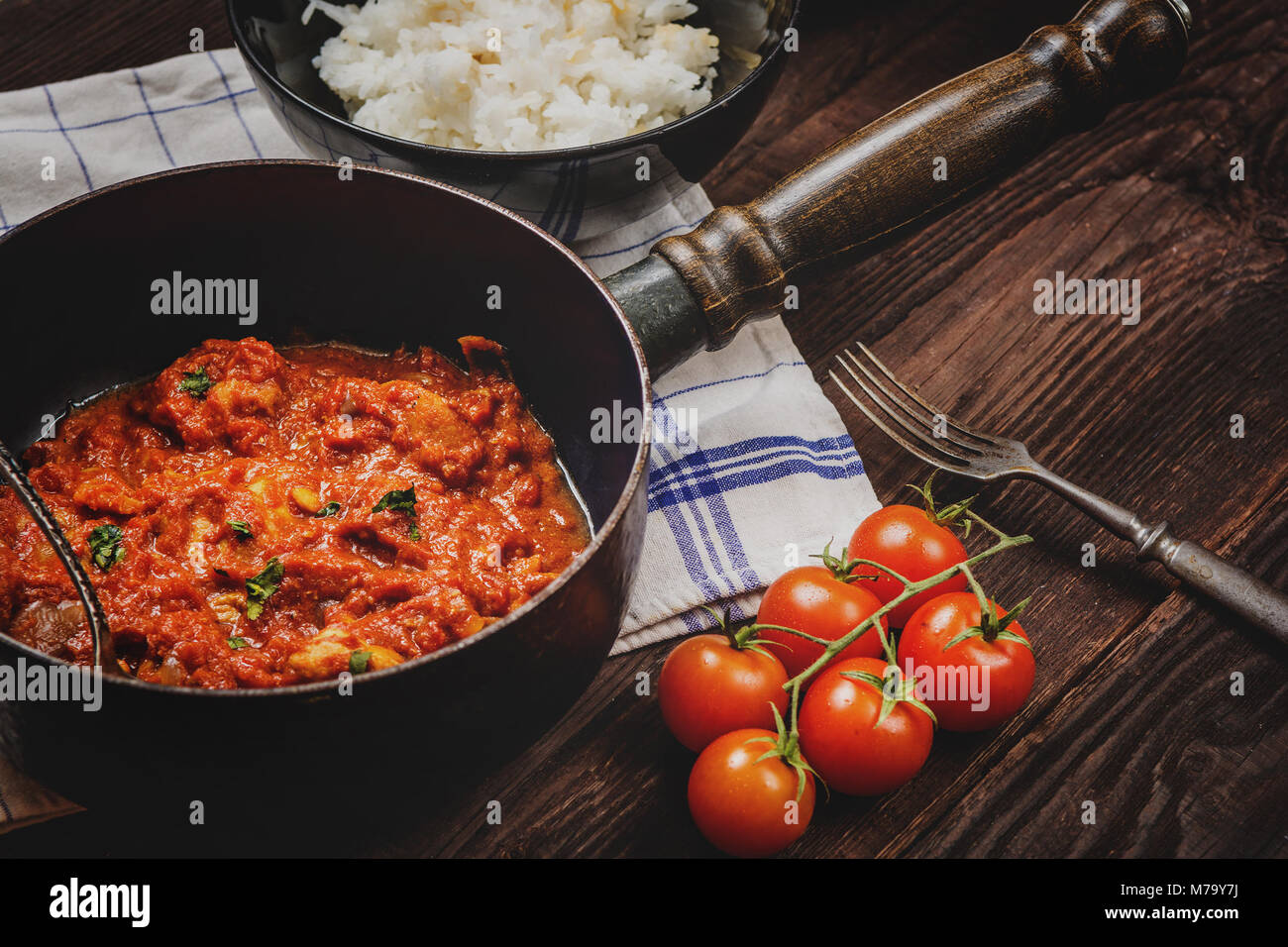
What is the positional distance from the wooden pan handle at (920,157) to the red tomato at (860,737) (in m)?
0.68

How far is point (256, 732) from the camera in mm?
1340

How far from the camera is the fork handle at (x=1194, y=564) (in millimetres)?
1992

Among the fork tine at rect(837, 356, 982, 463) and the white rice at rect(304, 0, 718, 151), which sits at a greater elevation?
the white rice at rect(304, 0, 718, 151)

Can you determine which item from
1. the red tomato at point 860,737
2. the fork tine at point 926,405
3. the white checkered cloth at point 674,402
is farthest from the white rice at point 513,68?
the red tomato at point 860,737

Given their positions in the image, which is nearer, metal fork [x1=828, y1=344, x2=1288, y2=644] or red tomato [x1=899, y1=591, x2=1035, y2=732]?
red tomato [x1=899, y1=591, x2=1035, y2=732]

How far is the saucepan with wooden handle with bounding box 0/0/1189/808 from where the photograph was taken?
148 cm

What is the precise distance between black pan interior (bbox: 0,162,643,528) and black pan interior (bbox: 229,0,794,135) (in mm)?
519

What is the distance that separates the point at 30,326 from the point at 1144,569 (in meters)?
1.96

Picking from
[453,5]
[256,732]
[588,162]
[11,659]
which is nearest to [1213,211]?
[588,162]

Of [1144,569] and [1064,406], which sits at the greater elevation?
[1064,406]

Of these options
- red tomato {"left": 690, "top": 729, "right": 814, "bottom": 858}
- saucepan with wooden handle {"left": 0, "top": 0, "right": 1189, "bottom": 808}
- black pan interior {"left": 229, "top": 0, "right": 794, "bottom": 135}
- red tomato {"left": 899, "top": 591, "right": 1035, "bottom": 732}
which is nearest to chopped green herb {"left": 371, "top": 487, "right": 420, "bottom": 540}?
saucepan with wooden handle {"left": 0, "top": 0, "right": 1189, "bottom": 808}

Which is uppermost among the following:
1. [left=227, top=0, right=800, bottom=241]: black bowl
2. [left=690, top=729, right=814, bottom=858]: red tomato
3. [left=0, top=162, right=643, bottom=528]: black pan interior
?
[left=227, top=0, right=800, bottom=241]: black bowl

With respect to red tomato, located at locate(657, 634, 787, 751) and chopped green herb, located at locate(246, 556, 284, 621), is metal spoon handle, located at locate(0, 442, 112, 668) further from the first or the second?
red tomato, located at locate(657, 634, 787, 751)

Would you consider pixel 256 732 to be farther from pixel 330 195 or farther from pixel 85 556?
pixel 330 195
